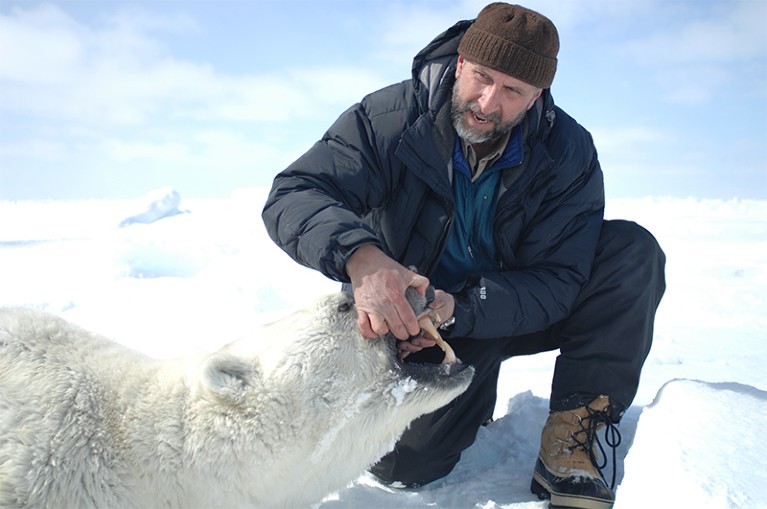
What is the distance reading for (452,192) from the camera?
2.93 meters

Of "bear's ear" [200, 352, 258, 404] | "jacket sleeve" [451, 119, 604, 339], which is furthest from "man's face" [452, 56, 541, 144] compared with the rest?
"bear's ear" [200, 352, 258, 404]

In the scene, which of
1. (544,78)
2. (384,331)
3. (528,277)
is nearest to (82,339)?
(384,331)

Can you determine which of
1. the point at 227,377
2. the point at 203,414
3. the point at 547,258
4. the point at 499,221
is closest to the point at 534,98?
the point at 499,221

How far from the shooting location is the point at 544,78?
293 centimetres

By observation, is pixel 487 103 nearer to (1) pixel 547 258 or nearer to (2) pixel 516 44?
(2) pixel 516 44

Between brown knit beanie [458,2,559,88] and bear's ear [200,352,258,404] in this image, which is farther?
brown knit beanie [458,2,559,88]

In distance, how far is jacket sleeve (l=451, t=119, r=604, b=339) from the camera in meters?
2.79

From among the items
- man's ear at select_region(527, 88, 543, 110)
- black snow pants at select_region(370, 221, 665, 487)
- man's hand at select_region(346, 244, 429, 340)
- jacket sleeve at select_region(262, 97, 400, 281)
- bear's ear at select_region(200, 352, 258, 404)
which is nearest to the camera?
bear's ear at select_region(200, 352, 258, 404)

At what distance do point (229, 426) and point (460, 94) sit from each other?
1851 millimetres

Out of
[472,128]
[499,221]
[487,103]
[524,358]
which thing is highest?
[487,103]

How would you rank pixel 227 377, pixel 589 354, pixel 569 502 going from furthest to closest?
pixel 589 354 < pixel 569 502 < pixel 227 377

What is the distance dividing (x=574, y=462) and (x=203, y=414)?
1.60m

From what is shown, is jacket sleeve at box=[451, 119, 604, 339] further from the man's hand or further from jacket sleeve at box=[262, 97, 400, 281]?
jacket sleeve at box=[262, 97, 400, 281]

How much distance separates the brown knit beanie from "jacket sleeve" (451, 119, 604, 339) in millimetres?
397
